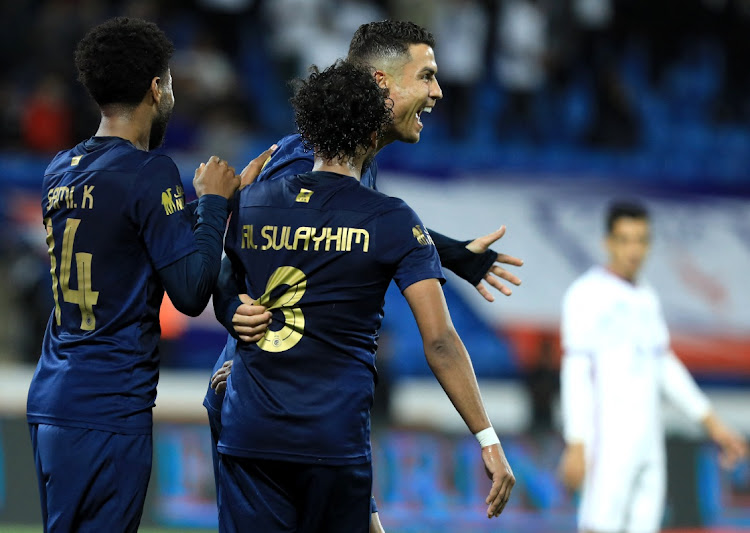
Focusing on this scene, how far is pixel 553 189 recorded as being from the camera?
36.4 ft

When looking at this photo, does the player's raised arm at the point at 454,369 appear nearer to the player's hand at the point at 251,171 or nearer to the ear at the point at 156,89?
the player's hand at the point at 251,171

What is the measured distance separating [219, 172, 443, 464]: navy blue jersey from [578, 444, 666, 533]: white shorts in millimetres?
3267

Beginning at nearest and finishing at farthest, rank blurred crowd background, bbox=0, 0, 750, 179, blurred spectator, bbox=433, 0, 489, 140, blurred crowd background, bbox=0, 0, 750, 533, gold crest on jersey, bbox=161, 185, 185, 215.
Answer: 1. gold crest on jersey, bbox=161, 185, 185, 215
2. blurred crowd background, bbox=0, 0, 750, 533
3. blurred crowd background, bbox=0, 0, 750, 179
4. blurred spectator, bbox=433, 0, 489, 140

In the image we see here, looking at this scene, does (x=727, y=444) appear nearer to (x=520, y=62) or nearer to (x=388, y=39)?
(x=388, y=39)

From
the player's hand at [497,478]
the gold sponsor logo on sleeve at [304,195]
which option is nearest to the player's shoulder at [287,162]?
the gold sponsor logo on sleeve at [304,195]

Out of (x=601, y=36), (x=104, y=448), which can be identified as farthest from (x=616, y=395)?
(x=601, y=36)

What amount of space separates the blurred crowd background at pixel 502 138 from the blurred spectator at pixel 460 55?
0.07 ft

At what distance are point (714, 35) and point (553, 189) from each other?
3.88 m

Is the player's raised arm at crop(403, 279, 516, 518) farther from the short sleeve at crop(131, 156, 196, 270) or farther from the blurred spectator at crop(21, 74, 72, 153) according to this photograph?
the blurred spectator at crop(21, 74, 72, 153)

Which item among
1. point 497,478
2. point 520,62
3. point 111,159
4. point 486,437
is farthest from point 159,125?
point 520,62

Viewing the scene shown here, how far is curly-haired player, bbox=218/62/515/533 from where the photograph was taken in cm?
353

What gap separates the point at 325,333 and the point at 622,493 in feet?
11.6

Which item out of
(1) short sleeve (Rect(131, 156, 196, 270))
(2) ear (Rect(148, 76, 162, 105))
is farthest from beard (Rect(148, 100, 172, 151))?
(1) short sleeve (Rect(131, 156, 196, 270))

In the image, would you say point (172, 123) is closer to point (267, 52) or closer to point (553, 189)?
point (267, 52)
